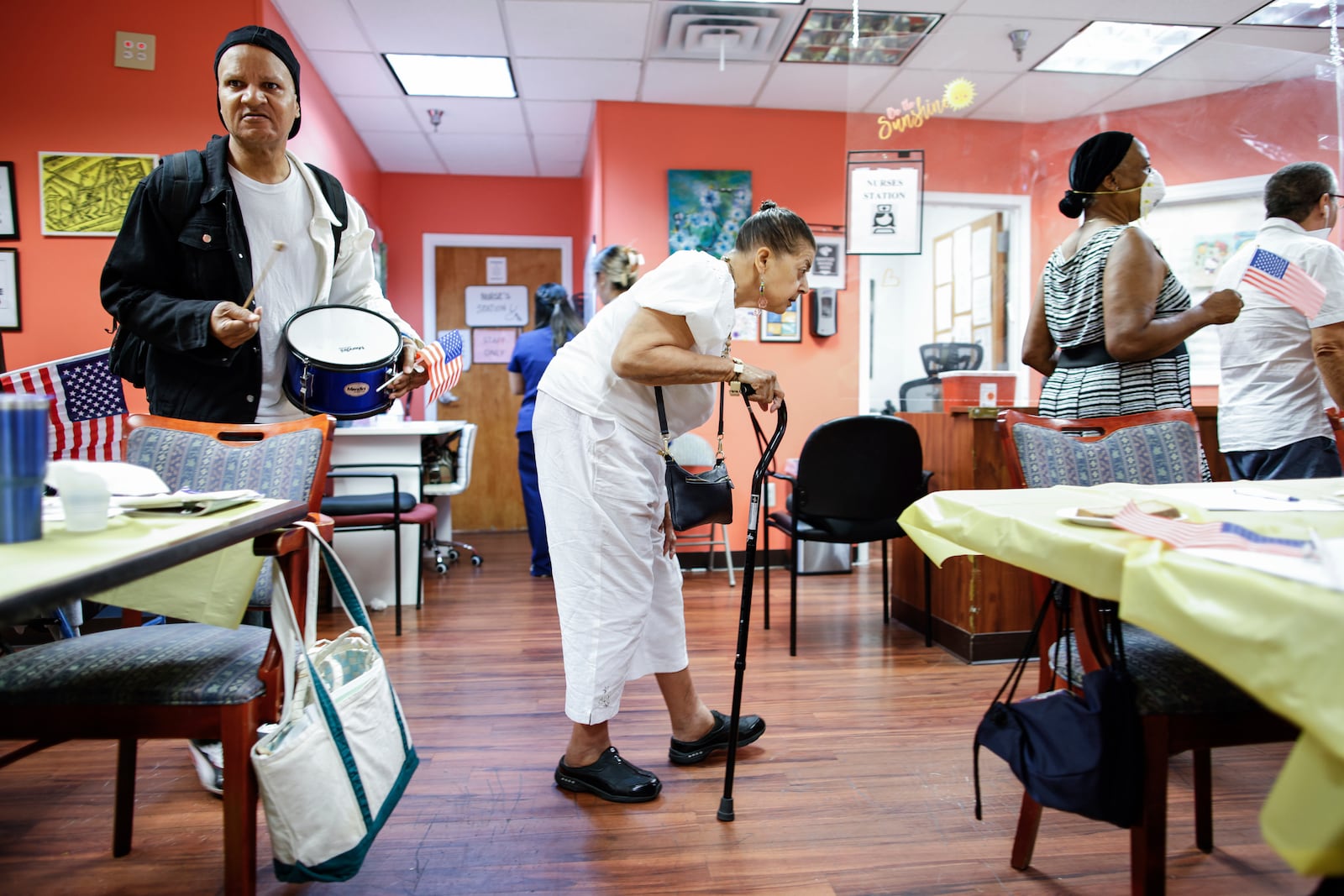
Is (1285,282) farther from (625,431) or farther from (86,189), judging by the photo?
(86,189)

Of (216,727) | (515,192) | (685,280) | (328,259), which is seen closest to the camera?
(216,727)

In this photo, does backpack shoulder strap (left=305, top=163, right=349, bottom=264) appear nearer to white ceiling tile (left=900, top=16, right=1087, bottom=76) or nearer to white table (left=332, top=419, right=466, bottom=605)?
white table (left=332, top=419, right=466, bottom=605)

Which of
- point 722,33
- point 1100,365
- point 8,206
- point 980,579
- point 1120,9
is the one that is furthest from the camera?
point 722,33

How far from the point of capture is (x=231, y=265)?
68.5 inches

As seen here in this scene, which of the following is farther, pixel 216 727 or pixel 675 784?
pixel 675 784

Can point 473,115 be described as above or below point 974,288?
above

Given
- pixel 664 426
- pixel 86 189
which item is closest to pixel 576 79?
pixel 86 189

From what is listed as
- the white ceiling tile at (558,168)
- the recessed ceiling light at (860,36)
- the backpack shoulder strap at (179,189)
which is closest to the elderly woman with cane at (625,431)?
the backpack shoulder strap at (179,189)

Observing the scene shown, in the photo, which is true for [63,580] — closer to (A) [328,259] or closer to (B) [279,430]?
(B) [279,430]

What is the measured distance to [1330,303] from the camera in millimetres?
2270

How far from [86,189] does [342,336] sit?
261 cm

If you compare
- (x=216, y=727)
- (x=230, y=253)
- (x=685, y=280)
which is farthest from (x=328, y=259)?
(x=216, y=727)

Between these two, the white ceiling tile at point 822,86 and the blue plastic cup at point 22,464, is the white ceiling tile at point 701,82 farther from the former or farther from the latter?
the blue plastic cup at point 22,464

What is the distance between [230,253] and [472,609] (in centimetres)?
224
